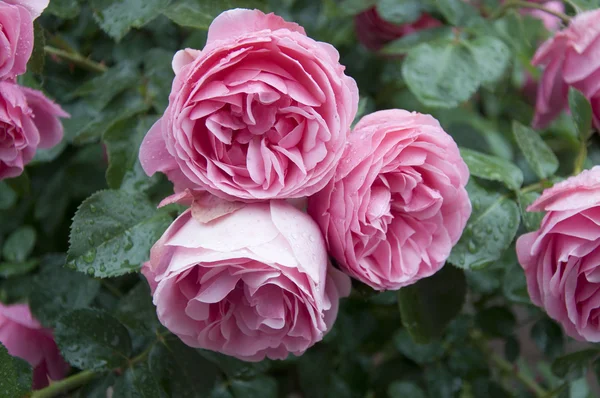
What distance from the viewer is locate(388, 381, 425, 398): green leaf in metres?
0.90

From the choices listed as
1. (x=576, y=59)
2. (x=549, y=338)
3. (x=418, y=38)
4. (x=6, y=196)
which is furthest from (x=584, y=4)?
(x=6, y=196)

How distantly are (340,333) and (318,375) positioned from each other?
0.26 ft

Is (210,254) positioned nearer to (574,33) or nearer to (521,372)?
(574,33)

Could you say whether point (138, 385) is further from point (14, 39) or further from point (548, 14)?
point (548, 14)

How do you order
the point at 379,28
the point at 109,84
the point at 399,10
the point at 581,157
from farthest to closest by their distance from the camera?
the point at 379,28
the point at 399,10
the point at 109,84
the point at 581,157

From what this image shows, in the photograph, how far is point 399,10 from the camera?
0.85 m

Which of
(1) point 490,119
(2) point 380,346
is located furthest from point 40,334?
(1) point 490,119

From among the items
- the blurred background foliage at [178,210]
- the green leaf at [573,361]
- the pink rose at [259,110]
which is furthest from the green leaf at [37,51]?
the green leaf at [573,361]

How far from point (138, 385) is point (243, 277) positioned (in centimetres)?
23

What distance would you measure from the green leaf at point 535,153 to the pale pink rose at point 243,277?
11.7 inches

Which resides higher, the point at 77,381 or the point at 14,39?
the point at 14,39

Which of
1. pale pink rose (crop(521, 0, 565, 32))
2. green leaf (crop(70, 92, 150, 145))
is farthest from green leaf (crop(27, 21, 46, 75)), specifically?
pale pink rose (crop(521, 0, 565, 32))

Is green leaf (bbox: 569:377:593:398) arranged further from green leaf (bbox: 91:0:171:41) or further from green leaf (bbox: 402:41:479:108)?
green leaf (bbox: 91:0:171:41)

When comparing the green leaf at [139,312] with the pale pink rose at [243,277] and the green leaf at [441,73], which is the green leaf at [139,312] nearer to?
the pale pink rose at [243,277]
